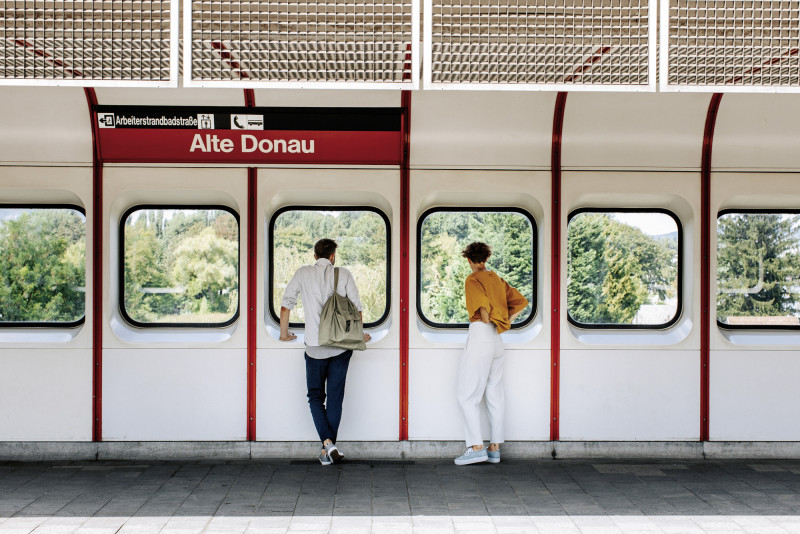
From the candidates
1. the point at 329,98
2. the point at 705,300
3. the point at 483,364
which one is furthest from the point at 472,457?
the point at 329,98

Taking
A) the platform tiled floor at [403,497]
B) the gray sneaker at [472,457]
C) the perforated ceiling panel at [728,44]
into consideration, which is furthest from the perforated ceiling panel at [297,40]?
the gray sneaker at [472,457]

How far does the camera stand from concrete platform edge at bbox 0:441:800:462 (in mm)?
5656

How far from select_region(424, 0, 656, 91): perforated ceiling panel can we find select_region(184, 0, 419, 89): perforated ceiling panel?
0.22 m

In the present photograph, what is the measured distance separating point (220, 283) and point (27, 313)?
1.50m

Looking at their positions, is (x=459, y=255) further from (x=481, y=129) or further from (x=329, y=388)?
(x=329, y=388)

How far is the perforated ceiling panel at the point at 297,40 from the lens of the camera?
12.6 feet

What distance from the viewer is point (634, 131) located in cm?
580

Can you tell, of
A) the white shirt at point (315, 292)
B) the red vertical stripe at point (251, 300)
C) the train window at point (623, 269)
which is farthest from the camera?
the train window at point (623, 269)

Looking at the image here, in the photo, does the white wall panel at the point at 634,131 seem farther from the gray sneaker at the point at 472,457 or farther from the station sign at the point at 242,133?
the gray sneaker at the point at 472,457

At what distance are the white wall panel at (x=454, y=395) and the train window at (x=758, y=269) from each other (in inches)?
64.5

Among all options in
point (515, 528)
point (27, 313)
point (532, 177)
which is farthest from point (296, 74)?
point (27, 313)

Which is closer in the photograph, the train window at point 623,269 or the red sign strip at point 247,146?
the red sign strip at point 247,146

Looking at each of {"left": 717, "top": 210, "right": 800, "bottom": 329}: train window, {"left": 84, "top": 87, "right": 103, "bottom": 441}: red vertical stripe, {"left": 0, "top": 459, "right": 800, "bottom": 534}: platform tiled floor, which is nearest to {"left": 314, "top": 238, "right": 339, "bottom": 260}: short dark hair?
{"left": 0, "top": 459, "right": 800, "bottom": 534}: platform tiled floor

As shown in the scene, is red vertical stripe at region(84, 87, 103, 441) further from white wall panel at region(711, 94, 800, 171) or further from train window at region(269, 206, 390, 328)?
white wall panel at region(711, 94, 800, 171)
